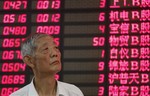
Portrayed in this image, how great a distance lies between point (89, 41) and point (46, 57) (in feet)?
5.70

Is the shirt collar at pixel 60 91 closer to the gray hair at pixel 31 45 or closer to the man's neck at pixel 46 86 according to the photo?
the man's neck at pixel 46 86

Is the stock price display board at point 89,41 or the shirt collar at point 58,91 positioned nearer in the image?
the shirt collar at point 58,91

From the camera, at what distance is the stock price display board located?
112 inches

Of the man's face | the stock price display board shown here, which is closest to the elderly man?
the man's face

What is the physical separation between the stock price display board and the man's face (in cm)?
159

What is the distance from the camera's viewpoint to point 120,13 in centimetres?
296

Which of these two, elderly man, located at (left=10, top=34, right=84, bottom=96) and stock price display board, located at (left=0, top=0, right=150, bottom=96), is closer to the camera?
elderly man, located at (left=10, top=34, right=84, bottom=96)

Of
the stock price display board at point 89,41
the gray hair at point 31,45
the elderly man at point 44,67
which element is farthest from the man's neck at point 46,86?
the stock price display board at point 89,41

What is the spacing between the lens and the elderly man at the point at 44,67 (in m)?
1.18

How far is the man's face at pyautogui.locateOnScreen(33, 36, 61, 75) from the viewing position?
1.17m

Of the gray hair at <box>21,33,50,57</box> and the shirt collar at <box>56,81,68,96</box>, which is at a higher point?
the gray hair at <box>21,33,50,57</box>

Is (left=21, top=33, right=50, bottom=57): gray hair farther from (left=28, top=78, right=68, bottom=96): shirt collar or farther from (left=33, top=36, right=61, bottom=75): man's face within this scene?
(left=28, top=78, right=68, bottom=96): shirt collar

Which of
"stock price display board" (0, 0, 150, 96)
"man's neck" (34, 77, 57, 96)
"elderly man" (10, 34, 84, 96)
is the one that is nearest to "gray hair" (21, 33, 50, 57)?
"elderly man" (10, 34, 84, 96)

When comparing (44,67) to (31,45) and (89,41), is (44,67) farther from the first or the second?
(89,41)
